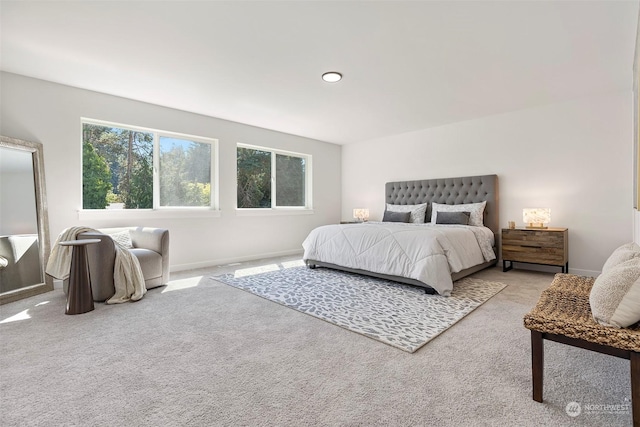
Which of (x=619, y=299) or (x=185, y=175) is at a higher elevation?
(x=185, y=175)

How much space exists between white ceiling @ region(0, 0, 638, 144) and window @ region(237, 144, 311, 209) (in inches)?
51.8

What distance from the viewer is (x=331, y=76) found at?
10.4ft

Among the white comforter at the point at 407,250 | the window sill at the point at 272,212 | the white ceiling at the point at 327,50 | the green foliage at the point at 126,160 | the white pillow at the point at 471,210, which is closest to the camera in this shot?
the white ceiling at the point at 327,50

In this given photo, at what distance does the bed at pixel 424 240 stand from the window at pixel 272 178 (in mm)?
1611

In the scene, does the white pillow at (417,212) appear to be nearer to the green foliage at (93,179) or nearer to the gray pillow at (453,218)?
the gray pillow at (453,218)

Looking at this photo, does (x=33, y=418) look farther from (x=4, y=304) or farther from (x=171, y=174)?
(x=171, y=174)

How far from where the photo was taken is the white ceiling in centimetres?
215

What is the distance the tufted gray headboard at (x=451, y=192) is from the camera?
454cm

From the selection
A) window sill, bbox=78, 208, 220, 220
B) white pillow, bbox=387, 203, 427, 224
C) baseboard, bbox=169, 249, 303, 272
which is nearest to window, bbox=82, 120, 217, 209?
window sill, bbox=78, 208, 220, 220

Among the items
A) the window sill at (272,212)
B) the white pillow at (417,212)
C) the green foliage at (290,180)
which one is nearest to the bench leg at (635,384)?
the white pillow at (417,212)

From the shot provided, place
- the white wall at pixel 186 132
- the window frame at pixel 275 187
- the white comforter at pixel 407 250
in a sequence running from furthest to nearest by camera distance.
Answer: the window frame at pixel 275 187, the white wall at pixel 186 132, the white comforter at pixel 407 250

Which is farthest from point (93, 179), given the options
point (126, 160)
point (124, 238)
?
point (124, 238)

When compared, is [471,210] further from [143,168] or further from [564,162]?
[143,168]

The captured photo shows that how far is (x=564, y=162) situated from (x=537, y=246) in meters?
1.24
